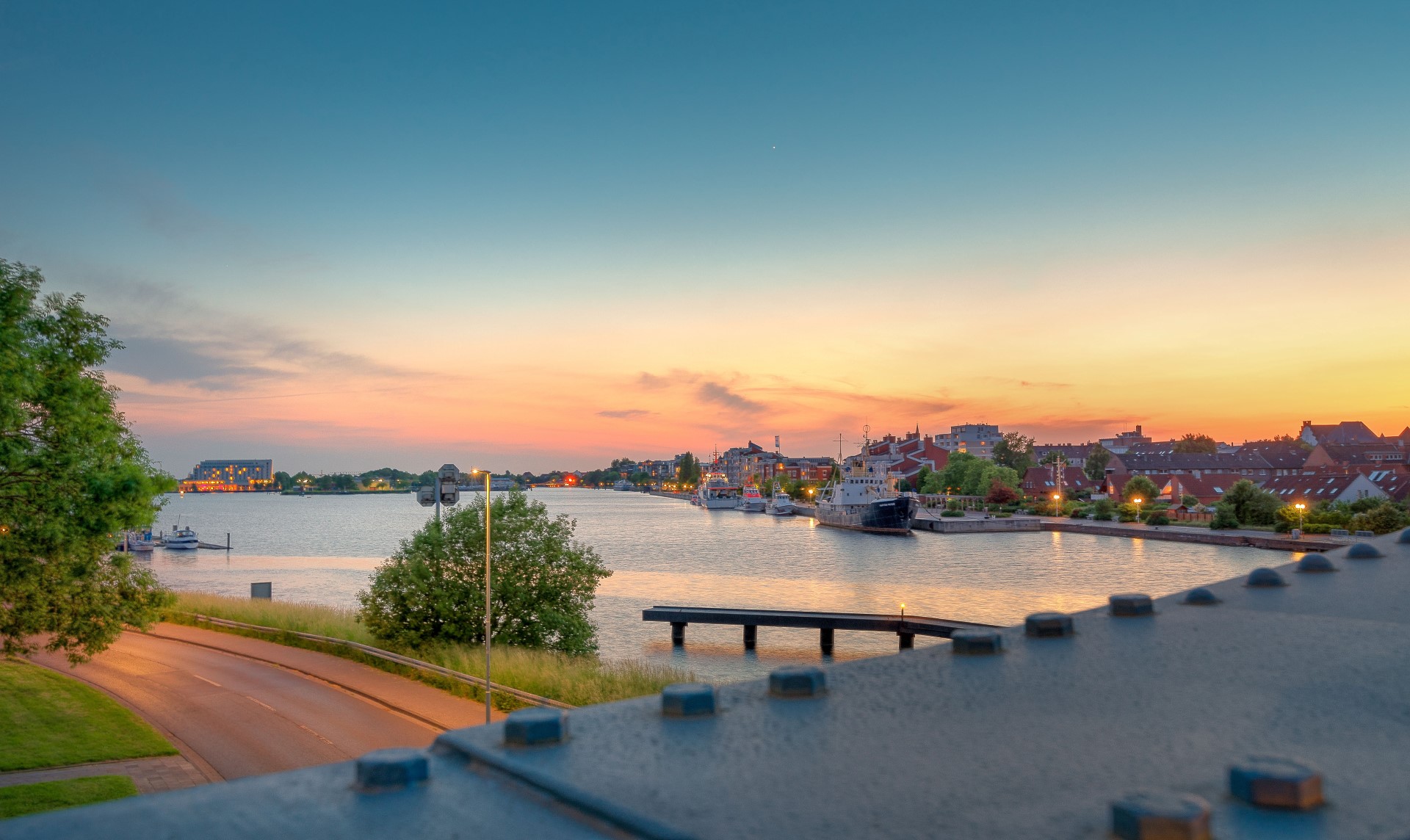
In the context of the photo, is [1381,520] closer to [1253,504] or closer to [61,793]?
[1253,504]

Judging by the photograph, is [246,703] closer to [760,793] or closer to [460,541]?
[460,541]

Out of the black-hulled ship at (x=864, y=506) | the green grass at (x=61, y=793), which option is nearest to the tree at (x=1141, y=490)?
the black-hulled ship at (x=864, y=506)

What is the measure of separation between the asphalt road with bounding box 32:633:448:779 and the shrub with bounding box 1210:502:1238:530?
85.4 meters

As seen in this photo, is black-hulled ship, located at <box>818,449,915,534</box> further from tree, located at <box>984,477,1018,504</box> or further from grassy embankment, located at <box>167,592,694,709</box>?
grassy embankment, located at <box>167,592,694,709</box>

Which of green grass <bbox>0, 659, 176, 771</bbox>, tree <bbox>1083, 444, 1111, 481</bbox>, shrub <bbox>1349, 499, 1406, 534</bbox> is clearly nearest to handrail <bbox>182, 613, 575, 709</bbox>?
green grass <bbox>0, 659, 176, 771</bbox>

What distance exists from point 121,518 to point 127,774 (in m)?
5.23

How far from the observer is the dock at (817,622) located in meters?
39.9

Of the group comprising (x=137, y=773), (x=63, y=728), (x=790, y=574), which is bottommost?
(x=790, y=574)

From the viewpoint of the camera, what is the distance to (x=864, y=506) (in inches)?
4459

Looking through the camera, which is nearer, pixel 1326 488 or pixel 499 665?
pixel 499 665

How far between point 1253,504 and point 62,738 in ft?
314

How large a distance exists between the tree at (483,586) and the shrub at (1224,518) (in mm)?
74902

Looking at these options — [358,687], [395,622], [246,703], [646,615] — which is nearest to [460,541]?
[395,622]

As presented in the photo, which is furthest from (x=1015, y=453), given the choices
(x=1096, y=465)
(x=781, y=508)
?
(x=781, y=508)
